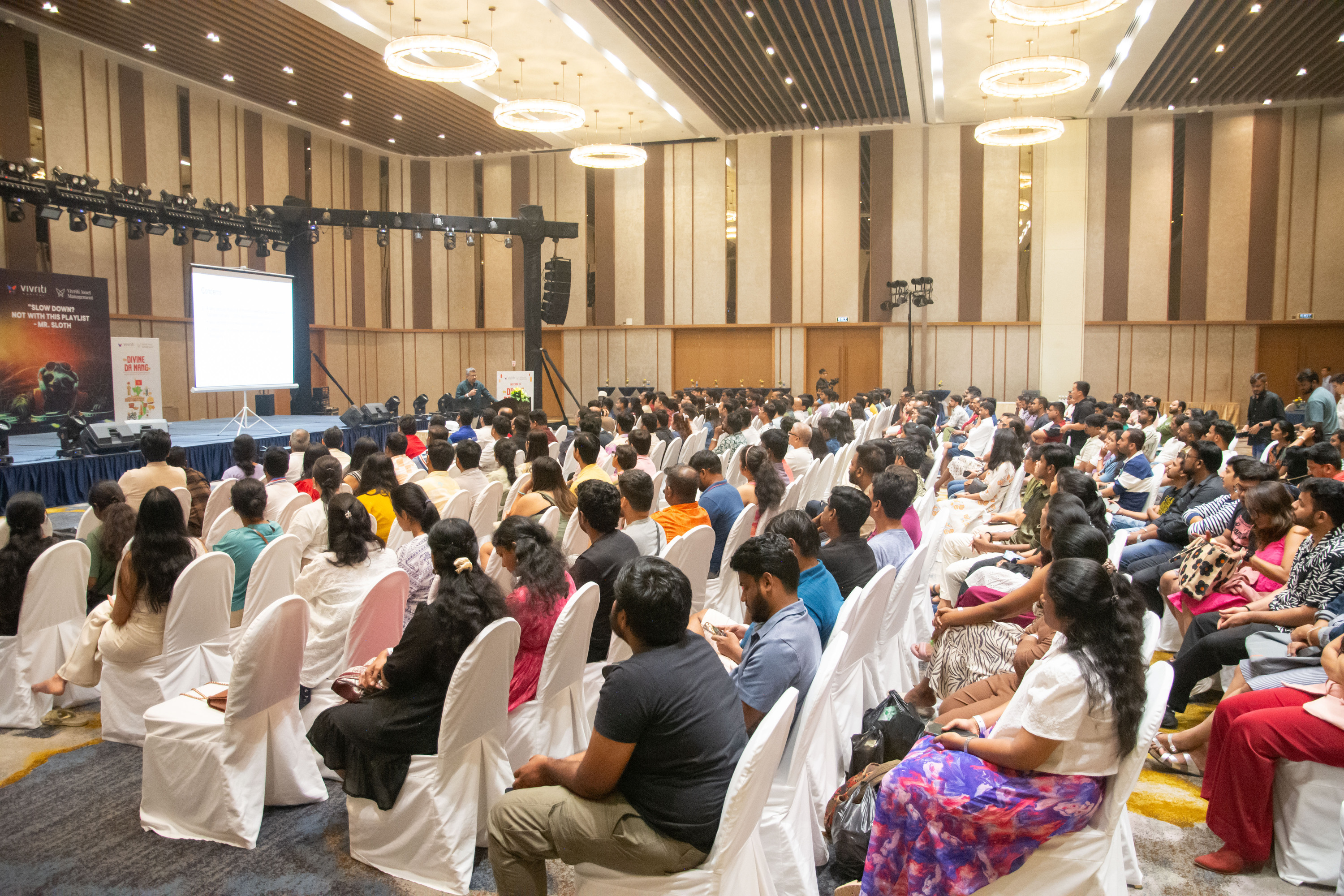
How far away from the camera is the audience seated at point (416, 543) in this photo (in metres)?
3.60

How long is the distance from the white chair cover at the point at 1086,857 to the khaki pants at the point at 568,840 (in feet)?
2.76

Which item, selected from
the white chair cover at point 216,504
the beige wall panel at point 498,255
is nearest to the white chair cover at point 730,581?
the white chair cover at point 216,504

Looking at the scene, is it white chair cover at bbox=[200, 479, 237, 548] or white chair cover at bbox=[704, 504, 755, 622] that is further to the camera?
white chair cover at bbox=[200, 479, 237, 548]

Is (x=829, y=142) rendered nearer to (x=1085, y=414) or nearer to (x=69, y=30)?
(x=1085, y=414)

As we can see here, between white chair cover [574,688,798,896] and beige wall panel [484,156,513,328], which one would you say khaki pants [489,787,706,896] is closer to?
white chair cover [574,688,798,896]

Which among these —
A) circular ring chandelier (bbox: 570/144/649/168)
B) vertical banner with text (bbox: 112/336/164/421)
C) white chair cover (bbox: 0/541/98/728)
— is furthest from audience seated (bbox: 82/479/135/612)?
circular ring chandelier (bbox: 570/144/649/168)

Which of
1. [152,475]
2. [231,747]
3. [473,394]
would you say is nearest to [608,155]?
[473,394]

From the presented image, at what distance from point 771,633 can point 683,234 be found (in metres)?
16.8

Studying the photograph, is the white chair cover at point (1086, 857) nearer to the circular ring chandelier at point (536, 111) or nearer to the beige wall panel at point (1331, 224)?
the circular ring chandelier at point (536, 111)

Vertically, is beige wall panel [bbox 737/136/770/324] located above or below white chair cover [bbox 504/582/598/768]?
above

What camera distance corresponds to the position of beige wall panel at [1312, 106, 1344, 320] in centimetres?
1491

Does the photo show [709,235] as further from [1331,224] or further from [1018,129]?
[1331,224]

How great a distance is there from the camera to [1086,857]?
208 centimetres

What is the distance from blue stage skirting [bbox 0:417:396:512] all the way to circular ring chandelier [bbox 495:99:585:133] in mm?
5239
